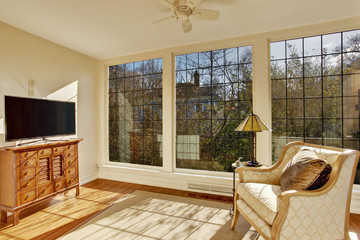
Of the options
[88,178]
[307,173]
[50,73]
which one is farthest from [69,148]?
[307,173]

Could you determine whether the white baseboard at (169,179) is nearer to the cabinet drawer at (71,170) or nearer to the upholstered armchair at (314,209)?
the cabinet drawer at (71,170)

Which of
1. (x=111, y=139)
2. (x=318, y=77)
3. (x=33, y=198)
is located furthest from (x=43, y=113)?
(x=318, y=77)

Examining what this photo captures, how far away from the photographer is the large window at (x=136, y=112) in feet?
13.0

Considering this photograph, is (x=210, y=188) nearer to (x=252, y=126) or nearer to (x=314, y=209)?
(x=252, y=126)

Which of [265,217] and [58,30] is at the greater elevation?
[58,30]

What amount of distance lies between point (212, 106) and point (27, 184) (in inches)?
114

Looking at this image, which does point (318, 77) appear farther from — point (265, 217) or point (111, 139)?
point (111, 139)

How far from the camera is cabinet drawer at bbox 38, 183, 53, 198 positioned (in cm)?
271

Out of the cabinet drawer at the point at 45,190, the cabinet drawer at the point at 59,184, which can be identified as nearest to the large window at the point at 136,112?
the cabinet drawer at the point at 59,184

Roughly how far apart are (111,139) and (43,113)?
1.60 metres

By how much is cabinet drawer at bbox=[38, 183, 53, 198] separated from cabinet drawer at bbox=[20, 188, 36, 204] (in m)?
0.08

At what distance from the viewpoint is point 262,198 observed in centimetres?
183

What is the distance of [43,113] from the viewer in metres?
2.97

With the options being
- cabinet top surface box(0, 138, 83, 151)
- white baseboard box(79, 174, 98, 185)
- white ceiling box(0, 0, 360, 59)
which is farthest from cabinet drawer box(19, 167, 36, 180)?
white ceiling box(0, 0, 360, 59)
